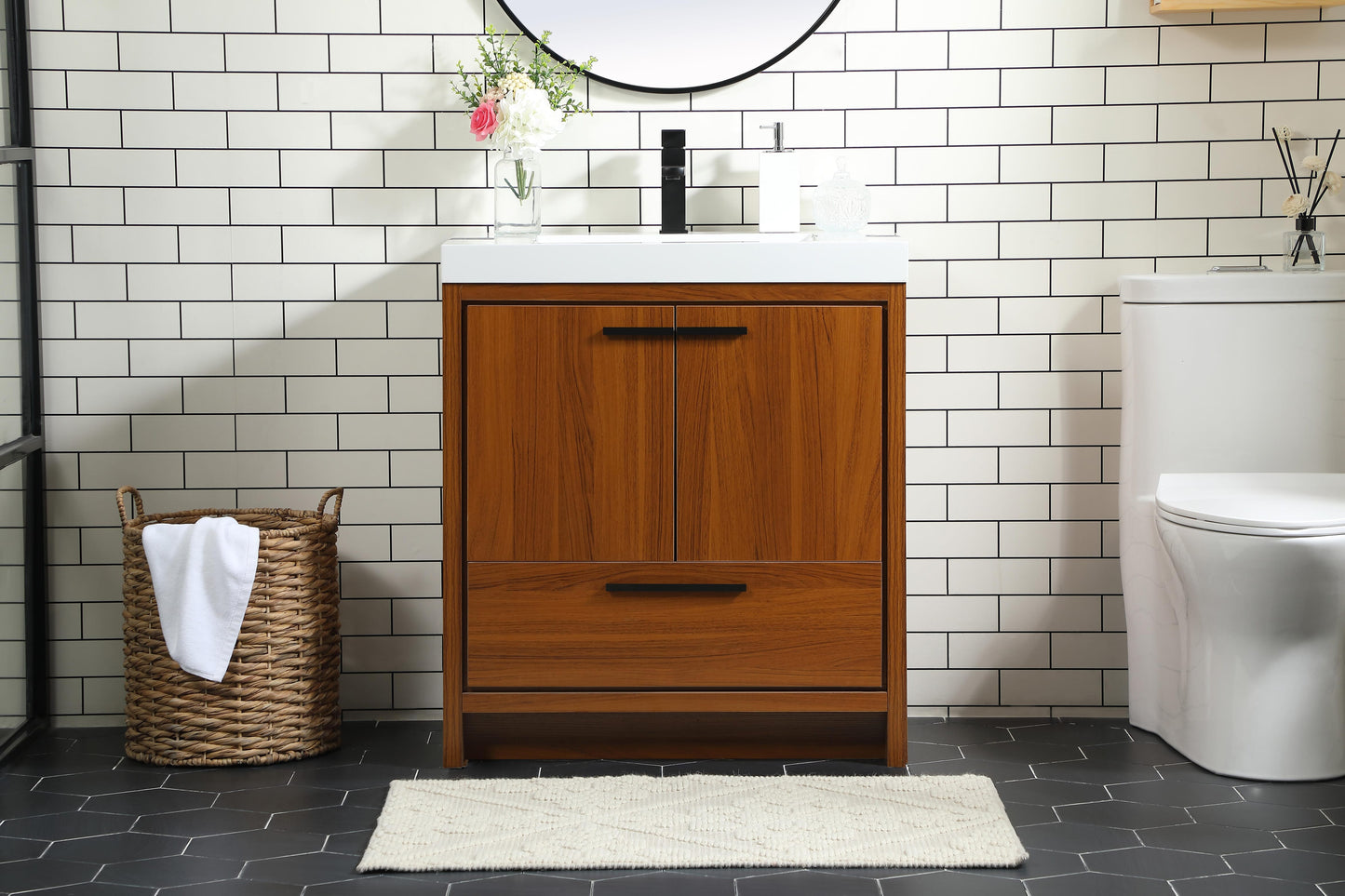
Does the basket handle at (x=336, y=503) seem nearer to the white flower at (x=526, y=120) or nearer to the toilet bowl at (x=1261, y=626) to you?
the white flower at (x=526, y=120)

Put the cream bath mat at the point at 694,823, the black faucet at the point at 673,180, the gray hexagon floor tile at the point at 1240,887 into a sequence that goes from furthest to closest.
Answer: the black faucet at the point at 673,180 < the cream bath mat at the point at 694,823 < the gray hexagon floor tile at the point at 1240,887

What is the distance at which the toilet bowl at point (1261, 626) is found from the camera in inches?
87.4

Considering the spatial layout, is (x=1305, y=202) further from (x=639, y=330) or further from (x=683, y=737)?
(x=683, y=737)

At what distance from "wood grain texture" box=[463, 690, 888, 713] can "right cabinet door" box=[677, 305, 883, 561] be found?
10.6 inches

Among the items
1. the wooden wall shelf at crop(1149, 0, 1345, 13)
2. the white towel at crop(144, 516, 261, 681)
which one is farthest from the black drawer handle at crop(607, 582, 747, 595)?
the wooden wall shelf at crop(1149, 0, 1345, 13)

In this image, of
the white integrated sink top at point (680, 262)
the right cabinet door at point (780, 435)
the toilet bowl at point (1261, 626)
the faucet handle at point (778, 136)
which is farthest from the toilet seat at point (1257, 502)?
the faucet handle at point (778, 136)

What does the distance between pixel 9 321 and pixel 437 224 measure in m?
0.91

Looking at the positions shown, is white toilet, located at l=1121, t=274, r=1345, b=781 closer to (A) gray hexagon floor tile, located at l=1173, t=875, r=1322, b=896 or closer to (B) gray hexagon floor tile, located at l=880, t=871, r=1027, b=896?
(A) gray hexagon floor tile, located at l=1173, t=875, r=1322, b=896

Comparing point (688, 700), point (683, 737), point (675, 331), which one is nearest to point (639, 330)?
point (675, 331)

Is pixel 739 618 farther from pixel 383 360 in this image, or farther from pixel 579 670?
pixel 383 360

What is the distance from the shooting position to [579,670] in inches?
94.6

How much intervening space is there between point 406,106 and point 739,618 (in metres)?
1.33

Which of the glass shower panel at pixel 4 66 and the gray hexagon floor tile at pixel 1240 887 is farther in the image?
the glass shower panel at pixel 4 66

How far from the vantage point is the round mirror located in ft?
8.86
